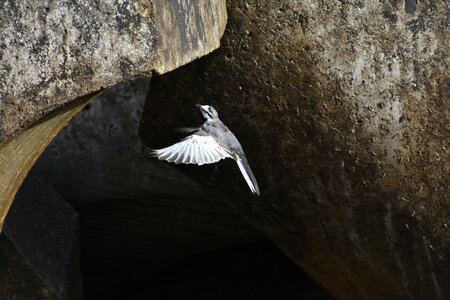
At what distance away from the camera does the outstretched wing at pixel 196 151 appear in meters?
3.21

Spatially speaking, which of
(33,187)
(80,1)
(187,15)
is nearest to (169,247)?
(33,187)

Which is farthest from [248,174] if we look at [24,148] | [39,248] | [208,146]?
[24,148]

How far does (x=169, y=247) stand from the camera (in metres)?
4.70

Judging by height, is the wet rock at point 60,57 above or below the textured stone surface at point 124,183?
above

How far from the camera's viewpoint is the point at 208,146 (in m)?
3.27

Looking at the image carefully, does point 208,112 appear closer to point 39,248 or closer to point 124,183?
point 39,248

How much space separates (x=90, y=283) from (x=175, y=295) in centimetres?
38

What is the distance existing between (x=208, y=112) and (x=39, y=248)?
2.92 feet

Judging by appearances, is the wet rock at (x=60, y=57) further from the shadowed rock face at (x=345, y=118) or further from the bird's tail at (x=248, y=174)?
the bird's tail at (x=248, y=174)

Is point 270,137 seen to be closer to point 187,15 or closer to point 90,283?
point 187,15

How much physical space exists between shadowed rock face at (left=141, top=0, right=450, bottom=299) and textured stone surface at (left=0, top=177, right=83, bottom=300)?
66cm

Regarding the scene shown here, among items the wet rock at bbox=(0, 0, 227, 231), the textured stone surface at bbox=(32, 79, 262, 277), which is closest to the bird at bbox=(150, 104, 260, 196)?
the wet rock at bbox=(0, 0, 227, 231)

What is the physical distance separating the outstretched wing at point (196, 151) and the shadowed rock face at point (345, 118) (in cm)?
15

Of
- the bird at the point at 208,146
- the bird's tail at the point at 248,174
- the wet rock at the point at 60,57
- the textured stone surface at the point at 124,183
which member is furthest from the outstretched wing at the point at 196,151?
the textured stone surface at the point at 124,183
